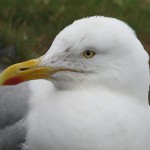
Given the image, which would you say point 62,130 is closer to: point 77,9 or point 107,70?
point 107,70

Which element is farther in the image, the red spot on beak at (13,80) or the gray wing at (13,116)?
the gray wing at (13,116)

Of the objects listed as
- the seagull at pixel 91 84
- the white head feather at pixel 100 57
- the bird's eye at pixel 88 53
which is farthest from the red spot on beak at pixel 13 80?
the bird's eye at pixel 88 53

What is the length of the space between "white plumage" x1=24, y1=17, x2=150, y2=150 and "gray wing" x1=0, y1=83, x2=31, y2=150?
0.25 m

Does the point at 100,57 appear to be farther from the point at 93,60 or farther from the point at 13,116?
the point at 13,116

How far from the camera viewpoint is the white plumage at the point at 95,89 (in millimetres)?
4031

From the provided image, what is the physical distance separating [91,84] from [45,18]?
3130 millimetres

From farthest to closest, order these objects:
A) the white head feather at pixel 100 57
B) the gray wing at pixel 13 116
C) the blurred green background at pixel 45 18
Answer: the blurred green background at pixel 45 18 → the gray wing at pixel 13 116 → the white head feather at pixel 100 57

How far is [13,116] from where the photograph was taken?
176 inches

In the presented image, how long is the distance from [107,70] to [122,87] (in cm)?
15

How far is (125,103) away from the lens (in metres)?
4.12

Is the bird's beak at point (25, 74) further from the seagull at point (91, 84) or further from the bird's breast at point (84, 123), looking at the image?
the bird's breast at point (84, 123)

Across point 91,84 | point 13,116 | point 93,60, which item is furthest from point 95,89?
point 13,116

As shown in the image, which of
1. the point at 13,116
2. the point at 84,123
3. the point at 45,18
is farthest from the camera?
the point at 45,18

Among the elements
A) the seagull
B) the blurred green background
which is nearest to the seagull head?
the seagull
